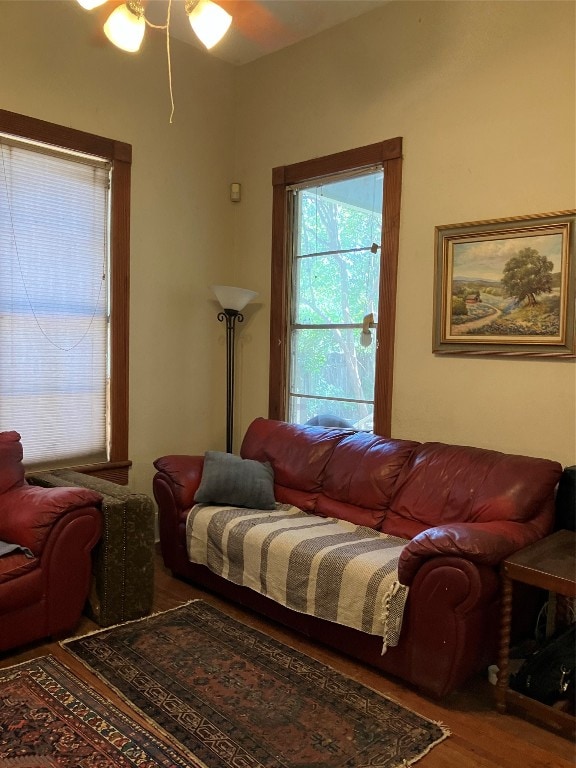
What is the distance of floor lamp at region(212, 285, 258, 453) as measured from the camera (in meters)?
3.99

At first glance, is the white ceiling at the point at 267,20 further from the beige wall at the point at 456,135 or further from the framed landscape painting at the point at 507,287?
the framed landscape painting at the point at 507,287

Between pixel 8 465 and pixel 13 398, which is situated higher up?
pixel 13 398

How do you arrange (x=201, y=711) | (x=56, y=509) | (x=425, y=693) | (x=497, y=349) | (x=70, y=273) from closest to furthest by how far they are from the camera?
(x=201, y=711)
(x=425, y=693)
(x=56, y=509)
(x=497, y=349)
(x=70, y=273)

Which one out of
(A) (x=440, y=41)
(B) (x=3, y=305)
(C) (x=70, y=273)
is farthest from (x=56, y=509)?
(A) (x=440, y=41)

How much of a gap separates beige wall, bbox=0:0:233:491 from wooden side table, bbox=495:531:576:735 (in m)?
2.46

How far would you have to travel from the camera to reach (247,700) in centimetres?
236

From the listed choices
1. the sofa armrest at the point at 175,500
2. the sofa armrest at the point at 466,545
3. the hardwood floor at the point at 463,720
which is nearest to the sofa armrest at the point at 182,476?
the sofa armrest at the point at 175,500

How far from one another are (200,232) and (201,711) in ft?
9.80

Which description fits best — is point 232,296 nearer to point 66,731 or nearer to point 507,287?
point 507,287

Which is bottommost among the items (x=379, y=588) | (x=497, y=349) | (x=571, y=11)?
(x=379, y=588)

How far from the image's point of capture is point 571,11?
2.83 m

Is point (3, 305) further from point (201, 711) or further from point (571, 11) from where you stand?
point (571, 11)

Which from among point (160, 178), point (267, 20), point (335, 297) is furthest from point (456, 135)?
point (160, 178)

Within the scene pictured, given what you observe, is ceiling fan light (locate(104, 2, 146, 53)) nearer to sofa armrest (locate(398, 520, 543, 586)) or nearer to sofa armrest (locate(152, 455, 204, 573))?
sofa armrest (locate(152, 455, 204, 573))
